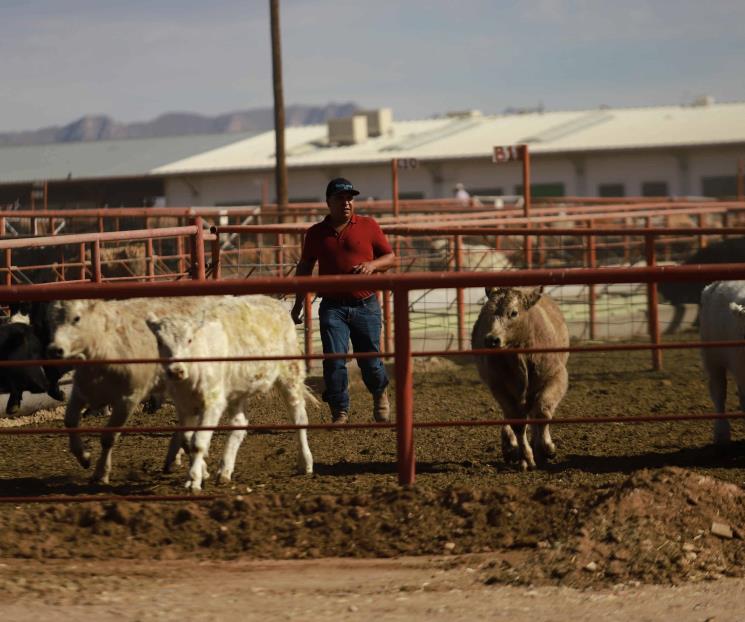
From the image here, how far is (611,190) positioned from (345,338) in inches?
1452

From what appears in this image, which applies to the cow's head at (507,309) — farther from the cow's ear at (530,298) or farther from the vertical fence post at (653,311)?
the vertical fence post at (653,311)

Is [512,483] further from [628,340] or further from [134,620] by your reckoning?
[628,340]

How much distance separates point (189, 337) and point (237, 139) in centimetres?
5042

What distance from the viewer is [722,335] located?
30.7 feet

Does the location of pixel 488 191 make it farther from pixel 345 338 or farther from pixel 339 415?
pixel 345 338

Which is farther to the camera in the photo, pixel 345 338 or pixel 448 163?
pixel 448 163

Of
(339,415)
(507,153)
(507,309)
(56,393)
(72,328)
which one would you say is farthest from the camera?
(507,153)

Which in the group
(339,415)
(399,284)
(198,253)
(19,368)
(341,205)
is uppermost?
(341,205)

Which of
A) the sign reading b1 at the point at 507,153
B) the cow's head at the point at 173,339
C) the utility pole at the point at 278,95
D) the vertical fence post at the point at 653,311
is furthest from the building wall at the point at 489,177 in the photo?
the cow's head at the point at 173,339

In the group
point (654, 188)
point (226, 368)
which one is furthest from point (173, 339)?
point (654, 188)

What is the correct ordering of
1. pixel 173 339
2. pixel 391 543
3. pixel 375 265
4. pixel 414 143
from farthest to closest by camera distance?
pixel 414 143
pixel 375 265
pixel 173 339
pixel 391 543

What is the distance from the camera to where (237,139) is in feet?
189

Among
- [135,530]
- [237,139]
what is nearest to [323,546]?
[135,530]

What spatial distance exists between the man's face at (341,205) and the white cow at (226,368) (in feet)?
3.22
